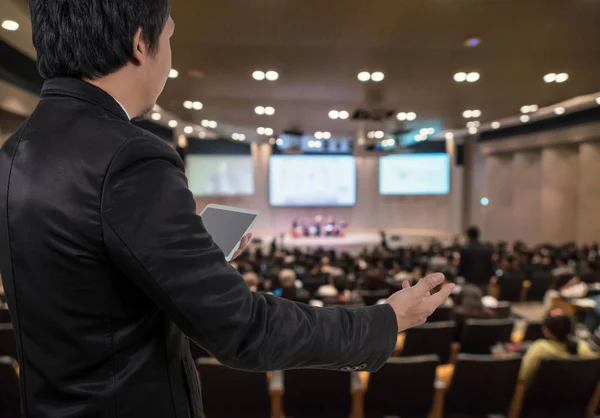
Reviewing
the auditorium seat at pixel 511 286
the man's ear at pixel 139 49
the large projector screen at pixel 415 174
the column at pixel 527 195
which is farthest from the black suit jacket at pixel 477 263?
the large projector screen at pixel 415 174

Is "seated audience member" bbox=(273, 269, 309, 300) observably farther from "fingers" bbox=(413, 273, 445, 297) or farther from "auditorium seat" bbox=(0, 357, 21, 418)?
"fingers" bbox=(413, 273, 445, 297)

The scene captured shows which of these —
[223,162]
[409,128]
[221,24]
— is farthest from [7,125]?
[223,162]

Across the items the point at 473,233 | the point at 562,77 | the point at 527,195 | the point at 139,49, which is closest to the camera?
the point at 139,49

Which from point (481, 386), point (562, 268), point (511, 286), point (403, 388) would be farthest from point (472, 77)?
point (403, 388)

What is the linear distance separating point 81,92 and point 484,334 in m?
4.09

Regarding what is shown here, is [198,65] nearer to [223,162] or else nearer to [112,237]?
[112,237]

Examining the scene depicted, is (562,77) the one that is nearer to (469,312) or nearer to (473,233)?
(473,233)

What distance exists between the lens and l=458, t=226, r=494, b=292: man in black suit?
689 centimetres

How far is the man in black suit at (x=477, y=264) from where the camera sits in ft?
22.6

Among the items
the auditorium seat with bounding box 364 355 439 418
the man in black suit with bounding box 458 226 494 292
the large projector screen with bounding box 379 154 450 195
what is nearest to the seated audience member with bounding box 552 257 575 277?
the man in black suit with bounding box 458 226 494 292

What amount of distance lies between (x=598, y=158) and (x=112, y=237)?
16.1 meters

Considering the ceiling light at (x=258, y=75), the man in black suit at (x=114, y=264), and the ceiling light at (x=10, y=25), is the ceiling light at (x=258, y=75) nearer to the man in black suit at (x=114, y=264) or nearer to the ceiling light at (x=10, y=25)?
the ceiling light at (x=10, y=25)

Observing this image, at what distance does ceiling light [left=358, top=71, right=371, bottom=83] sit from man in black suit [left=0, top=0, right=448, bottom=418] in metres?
7.09

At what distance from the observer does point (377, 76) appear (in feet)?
25.0
